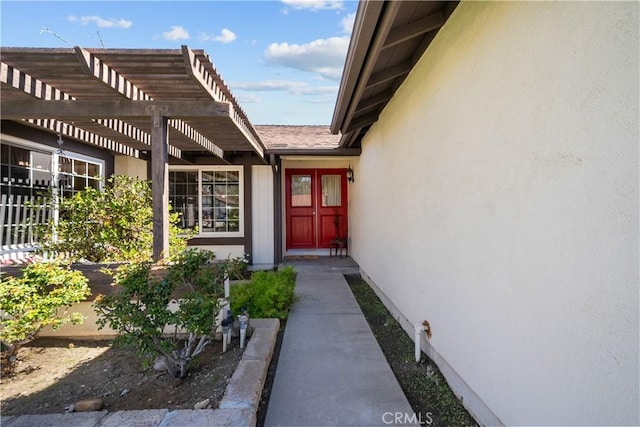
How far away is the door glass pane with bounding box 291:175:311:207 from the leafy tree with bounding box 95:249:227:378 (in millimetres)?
6200

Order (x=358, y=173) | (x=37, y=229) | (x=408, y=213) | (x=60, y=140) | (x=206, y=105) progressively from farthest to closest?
(x=358, y=173)
(x=60, y=140)
(x=37, y=229)
(x=408, y=213)
(x=206, y=105)

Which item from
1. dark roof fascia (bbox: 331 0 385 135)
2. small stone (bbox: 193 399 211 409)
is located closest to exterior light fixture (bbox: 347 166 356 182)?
dark roof fascia (bbox: 331 0 385 135)

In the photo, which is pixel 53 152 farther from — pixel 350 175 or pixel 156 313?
pixel 350 175

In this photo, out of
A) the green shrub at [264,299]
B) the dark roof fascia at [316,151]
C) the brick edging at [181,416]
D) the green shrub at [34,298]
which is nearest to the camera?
the brick edging at [181,416]

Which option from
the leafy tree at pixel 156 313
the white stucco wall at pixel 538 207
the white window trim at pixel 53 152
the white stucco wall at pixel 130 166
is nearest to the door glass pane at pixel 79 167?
the white window trim at pixel 53 152

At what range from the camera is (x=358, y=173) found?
7.50 metres

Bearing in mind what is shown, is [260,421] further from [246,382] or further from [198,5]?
[198,5]

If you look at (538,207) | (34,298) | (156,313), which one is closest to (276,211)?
(34,298)

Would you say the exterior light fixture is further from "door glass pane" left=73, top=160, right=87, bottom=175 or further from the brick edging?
the brick edging

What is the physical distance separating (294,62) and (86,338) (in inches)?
337

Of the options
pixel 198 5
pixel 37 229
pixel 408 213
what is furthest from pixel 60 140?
pixel 408 213

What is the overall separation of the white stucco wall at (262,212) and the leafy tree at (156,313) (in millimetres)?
4772

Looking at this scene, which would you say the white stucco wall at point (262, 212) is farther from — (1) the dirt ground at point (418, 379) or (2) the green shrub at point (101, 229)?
(1) the dirt ground at point (418, 379)

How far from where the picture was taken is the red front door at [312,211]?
354 inches
